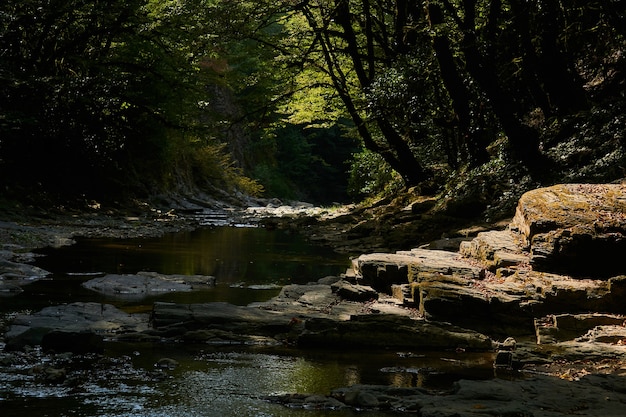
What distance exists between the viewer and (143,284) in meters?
9.36

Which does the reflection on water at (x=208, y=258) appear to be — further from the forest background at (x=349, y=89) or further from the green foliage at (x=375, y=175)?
the green foliage at (x=375, y=175)

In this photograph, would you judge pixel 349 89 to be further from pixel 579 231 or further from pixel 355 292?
pixel 579 231

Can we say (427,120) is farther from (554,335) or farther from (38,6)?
(554,335)

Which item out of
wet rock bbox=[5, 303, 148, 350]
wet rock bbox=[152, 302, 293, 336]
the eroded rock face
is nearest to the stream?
wet rock bbox=[5, 303, 148, 350]

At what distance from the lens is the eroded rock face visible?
752 centimetres

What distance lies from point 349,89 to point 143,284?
47.4ft

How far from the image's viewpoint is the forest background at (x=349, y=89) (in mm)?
13852

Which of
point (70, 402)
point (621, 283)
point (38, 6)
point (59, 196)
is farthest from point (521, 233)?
point (59, 196)

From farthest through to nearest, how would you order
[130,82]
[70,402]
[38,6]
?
[130,82] → [38,6] → [70,402]

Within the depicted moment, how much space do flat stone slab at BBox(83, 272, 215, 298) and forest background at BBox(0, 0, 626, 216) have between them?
6.25 meters

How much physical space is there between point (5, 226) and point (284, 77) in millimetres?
10885

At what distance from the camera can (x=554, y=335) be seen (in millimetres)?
6910

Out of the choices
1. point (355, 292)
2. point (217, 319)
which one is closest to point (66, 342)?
point (217, 319)

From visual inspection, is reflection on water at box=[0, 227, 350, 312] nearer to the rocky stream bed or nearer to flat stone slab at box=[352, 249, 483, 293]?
the rocky stream bed
